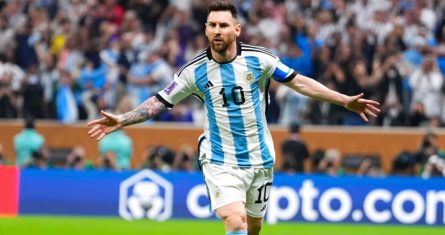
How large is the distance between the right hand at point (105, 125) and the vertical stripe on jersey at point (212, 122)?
29.5 inches

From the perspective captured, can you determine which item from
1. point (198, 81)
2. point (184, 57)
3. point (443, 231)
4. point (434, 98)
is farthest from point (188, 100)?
point (198, 81)

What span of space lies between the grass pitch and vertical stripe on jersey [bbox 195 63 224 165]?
5.88 m

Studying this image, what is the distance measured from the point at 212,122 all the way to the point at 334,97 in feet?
3.42

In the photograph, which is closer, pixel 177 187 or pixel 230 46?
pixel 230 46

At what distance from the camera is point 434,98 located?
850 inches

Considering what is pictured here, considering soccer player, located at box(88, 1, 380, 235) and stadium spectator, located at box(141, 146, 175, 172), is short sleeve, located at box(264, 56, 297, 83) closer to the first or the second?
soccer player, located at box(88, 1, 380, 235)

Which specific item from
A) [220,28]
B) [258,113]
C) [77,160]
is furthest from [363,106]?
[77,160]

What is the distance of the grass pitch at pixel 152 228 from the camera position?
16.4m

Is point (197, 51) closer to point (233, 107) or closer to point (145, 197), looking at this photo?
point (145, 197)

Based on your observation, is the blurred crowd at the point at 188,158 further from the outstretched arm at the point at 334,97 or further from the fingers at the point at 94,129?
the fingers at the point at 94,129

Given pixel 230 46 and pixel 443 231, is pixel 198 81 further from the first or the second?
pixel 443 231

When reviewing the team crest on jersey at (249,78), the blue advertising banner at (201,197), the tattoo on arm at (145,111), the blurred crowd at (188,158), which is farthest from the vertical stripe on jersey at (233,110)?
the blurred crowd at (188,158)

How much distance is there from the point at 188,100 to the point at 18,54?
3189 mm

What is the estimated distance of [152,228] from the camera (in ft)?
56.0
